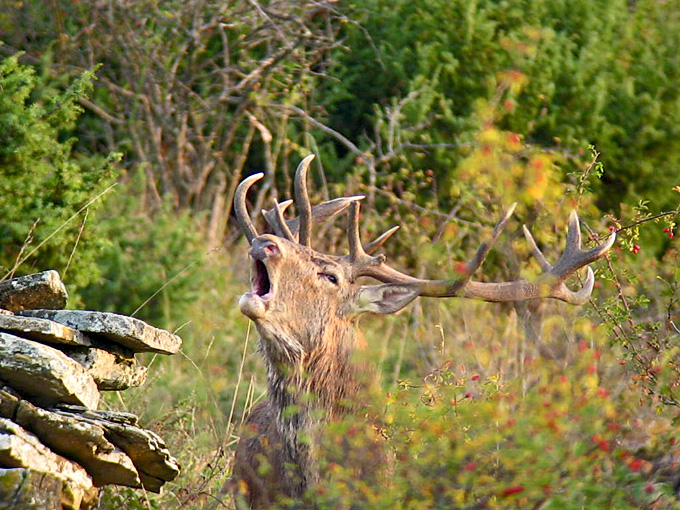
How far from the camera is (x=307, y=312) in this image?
237 inches

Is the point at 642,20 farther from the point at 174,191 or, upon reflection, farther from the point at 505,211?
the point at 505,211

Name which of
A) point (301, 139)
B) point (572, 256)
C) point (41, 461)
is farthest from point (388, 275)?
point (301, 139)

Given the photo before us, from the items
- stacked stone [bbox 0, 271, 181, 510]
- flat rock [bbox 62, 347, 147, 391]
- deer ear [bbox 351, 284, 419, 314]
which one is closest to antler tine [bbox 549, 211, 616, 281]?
deer ear [bbox 351, 284, 419, 314]

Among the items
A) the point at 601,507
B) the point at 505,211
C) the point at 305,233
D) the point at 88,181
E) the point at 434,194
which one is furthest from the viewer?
the point at 434,194

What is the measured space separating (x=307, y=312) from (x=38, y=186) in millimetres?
2408

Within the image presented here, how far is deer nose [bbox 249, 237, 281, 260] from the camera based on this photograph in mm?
5836

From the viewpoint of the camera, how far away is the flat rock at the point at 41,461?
15.0 ft

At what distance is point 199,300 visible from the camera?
9.72 meters

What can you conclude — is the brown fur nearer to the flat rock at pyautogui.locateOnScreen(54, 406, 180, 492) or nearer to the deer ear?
the deer ear

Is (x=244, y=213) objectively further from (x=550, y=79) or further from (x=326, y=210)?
(x=550, y=79)

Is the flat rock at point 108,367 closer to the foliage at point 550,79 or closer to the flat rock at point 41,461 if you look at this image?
the flat rock at point 41,461

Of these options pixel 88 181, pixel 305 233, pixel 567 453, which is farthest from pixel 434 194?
pixel 567 453

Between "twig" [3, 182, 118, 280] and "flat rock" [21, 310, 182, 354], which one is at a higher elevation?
"flat rock" [21, 310, 182, 354]

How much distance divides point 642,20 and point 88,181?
6.69m
